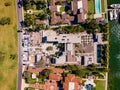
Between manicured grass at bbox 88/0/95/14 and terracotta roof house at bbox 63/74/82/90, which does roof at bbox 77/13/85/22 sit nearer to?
manicured grass at bbox 88/0/95/14

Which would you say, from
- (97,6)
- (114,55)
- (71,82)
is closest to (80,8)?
(97,6)

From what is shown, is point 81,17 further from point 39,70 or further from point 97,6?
point 39,70

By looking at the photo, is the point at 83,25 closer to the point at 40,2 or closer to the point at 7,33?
the point at 40,2

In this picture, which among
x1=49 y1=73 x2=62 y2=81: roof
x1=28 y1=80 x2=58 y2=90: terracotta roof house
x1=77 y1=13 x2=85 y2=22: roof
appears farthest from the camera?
x1=28 y1=80 x2=58 y2=90: terracotta roof house

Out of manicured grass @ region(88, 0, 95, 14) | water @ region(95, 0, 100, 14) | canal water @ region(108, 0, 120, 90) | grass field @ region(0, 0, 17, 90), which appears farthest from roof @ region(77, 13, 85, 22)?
grass field @ region(0, 0, 17, 90)

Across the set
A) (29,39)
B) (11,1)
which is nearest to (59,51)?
(29,39)

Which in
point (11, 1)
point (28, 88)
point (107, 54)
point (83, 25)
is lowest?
point (28, 88)

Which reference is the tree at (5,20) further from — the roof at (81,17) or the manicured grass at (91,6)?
the manicured grass at (91,6)
